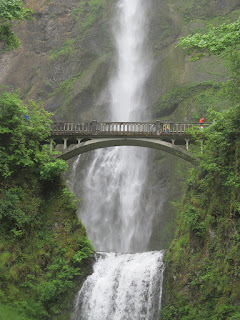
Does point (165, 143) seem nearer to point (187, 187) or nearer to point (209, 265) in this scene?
point (187, 187)

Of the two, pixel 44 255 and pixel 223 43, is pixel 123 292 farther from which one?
pixel 223 43

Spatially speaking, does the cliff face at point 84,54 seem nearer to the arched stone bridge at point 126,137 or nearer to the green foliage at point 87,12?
the green foliage at point 87,12

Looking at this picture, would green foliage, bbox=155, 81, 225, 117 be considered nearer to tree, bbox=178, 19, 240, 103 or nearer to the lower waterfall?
the lower waterfall

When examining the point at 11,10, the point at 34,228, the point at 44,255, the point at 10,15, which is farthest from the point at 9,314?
the point at 11,10

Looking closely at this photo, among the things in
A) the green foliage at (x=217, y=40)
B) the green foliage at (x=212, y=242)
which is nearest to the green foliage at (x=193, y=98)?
the green foliage at (x=212, y=242)

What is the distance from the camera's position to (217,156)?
14.3m

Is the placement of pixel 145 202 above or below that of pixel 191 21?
below

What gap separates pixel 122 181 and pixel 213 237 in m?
15.9

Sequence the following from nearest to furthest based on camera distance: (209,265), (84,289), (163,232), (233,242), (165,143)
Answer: (233,242), (209,265), (84,289), (165,143), (163,232)

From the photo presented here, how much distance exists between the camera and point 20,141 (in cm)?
1733

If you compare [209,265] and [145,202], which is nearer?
[209,265]

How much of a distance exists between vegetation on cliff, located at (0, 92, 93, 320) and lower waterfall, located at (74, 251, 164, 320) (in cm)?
63

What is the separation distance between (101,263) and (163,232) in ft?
26.0

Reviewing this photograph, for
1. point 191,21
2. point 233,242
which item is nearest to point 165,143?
point 233,242
